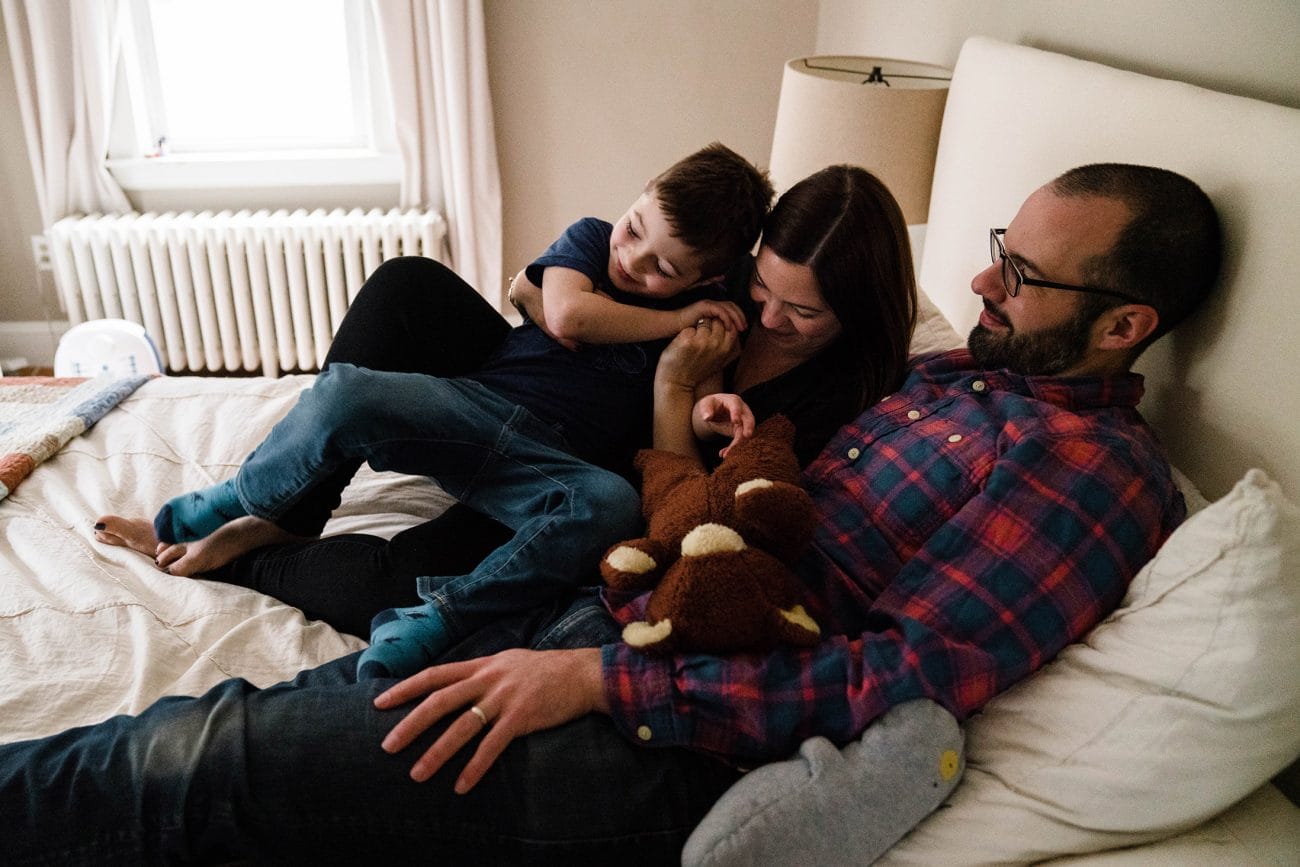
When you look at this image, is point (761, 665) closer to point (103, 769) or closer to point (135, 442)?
point (103, 769)

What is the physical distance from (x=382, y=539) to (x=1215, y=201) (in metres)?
1.19

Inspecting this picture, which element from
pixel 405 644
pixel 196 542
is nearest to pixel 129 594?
pixel 196 542

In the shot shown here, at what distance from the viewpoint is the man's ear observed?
114 centimetres

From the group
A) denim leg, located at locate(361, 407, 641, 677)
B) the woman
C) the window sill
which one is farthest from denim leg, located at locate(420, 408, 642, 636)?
the window sill

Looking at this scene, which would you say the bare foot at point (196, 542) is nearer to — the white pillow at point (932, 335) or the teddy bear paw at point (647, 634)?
the teddy bear paw at point (647, 634)

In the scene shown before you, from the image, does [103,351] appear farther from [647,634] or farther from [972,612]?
[972,612]

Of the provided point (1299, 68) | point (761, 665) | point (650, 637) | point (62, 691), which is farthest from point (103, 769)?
point (1299, 68)

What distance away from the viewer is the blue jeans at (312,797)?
912 millimetres

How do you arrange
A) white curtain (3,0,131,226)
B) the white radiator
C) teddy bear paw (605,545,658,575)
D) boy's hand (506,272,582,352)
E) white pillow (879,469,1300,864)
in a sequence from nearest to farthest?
white pillow (879,469,1300,864) → teddy bear paw (605,545,658,575) → boy's hand (506,272,582,352) → white curtain (3,0,131,226) → the white radiator

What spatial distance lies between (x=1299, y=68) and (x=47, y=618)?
66.1 inches

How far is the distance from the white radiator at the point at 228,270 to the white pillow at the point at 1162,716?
2535mm

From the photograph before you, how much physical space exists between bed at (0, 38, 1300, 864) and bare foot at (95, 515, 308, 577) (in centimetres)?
3

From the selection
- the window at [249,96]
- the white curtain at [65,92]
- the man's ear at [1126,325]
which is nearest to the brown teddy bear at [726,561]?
the man's ear at [1126,325]

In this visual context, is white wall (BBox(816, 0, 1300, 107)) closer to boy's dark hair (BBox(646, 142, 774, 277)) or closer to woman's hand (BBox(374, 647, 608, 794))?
boy's dark hair (BBox(646, 142, 774, 277))
